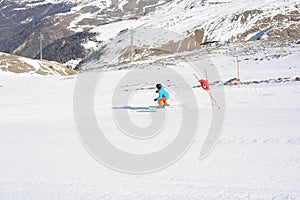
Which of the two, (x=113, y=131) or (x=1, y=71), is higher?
(x=1, y=71)

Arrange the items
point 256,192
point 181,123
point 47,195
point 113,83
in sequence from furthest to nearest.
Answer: point 113,83
point 181,123
point 47,195
point 256,192

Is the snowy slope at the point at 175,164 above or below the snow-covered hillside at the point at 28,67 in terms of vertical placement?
below

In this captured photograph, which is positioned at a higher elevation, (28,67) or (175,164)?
(28,67)

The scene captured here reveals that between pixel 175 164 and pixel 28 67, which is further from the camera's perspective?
pixel 28 67

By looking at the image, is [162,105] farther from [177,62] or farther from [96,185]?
[177,62]

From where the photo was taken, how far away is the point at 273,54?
113 ft

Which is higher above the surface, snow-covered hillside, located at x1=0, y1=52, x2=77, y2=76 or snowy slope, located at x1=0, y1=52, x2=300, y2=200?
snow-covered hillside, located at x1=0, y1=52, x2=77, y2=76

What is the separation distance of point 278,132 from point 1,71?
161ft

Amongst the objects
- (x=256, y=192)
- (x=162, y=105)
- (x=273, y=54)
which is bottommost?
(x=256, y=192)

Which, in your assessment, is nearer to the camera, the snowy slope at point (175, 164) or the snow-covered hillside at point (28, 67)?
the snowy slope at point (175, 164)

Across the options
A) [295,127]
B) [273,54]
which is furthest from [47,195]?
[273,54]

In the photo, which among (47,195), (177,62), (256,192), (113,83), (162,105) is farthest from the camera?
(177,62)

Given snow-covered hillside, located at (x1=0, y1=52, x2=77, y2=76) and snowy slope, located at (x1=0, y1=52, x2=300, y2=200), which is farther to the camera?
snow-covered hillside, located at (x1=0, y1=52, x2=77, y2=76)

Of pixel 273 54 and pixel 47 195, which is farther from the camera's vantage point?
pixel 273 54
